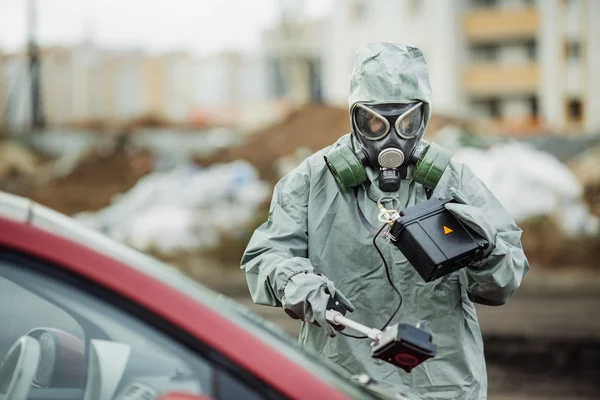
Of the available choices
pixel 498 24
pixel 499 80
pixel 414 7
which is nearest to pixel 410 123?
pixel 414 7

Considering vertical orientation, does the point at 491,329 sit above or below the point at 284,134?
above

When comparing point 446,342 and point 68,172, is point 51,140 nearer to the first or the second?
point 68,172

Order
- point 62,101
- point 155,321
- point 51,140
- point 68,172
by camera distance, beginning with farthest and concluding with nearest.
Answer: point 62,101 < point 51,140 < point 68,172 < point 155,321

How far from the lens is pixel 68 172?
2619cm

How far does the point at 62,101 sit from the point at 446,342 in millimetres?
45655

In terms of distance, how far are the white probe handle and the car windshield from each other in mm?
316

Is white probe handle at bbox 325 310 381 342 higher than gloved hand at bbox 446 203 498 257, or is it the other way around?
gloved hand at bbox 446 203 498 257

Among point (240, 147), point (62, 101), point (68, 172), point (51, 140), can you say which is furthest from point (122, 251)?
point (62, 101)

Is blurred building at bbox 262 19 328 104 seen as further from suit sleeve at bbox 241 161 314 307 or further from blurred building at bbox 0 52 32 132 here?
suit sleeve at bbox 241 161 314 307

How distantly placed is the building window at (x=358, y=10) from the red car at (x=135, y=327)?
38.9 m

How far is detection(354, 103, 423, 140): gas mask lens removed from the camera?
2.97m

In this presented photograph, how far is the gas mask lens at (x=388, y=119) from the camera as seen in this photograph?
2.97 meters

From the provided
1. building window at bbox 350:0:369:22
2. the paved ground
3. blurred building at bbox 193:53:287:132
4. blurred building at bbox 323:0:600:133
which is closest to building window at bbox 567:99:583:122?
blurred building at bbox 323:0:600:133

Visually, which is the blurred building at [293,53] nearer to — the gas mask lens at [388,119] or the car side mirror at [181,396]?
the gas mask lens at [388,119]
